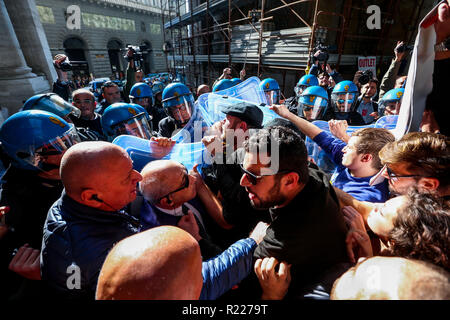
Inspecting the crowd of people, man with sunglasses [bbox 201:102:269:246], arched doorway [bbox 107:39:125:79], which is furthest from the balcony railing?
the crowd of people

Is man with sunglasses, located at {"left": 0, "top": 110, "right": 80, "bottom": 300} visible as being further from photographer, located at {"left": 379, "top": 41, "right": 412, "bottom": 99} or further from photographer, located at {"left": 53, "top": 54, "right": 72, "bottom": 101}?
photographer, located at {"left": 379, "top": 41, "right": 412, "bottom": 99}

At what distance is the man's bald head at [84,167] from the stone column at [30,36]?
27.1 feet

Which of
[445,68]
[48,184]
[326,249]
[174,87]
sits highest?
[445,68]

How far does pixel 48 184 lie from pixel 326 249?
2022mm

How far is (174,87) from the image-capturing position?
11.0 feet

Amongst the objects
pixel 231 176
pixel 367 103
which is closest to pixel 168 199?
pixel 231 176

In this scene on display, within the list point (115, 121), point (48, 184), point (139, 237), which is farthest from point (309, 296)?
point (115, 121)

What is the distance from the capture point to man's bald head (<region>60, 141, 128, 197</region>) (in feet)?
3.63

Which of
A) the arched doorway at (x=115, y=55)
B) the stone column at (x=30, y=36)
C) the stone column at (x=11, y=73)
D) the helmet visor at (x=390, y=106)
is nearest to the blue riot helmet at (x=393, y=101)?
the helmet visor at (x=390, y=106)

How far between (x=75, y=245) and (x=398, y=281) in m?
1.34

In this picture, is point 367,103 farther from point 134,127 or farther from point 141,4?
point 141,4

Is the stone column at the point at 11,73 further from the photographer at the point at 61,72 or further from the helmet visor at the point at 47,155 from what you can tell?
the helmet visor at the point at 47,155

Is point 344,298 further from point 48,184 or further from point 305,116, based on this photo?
point 305,116

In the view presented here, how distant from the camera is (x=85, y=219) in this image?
1.14m
